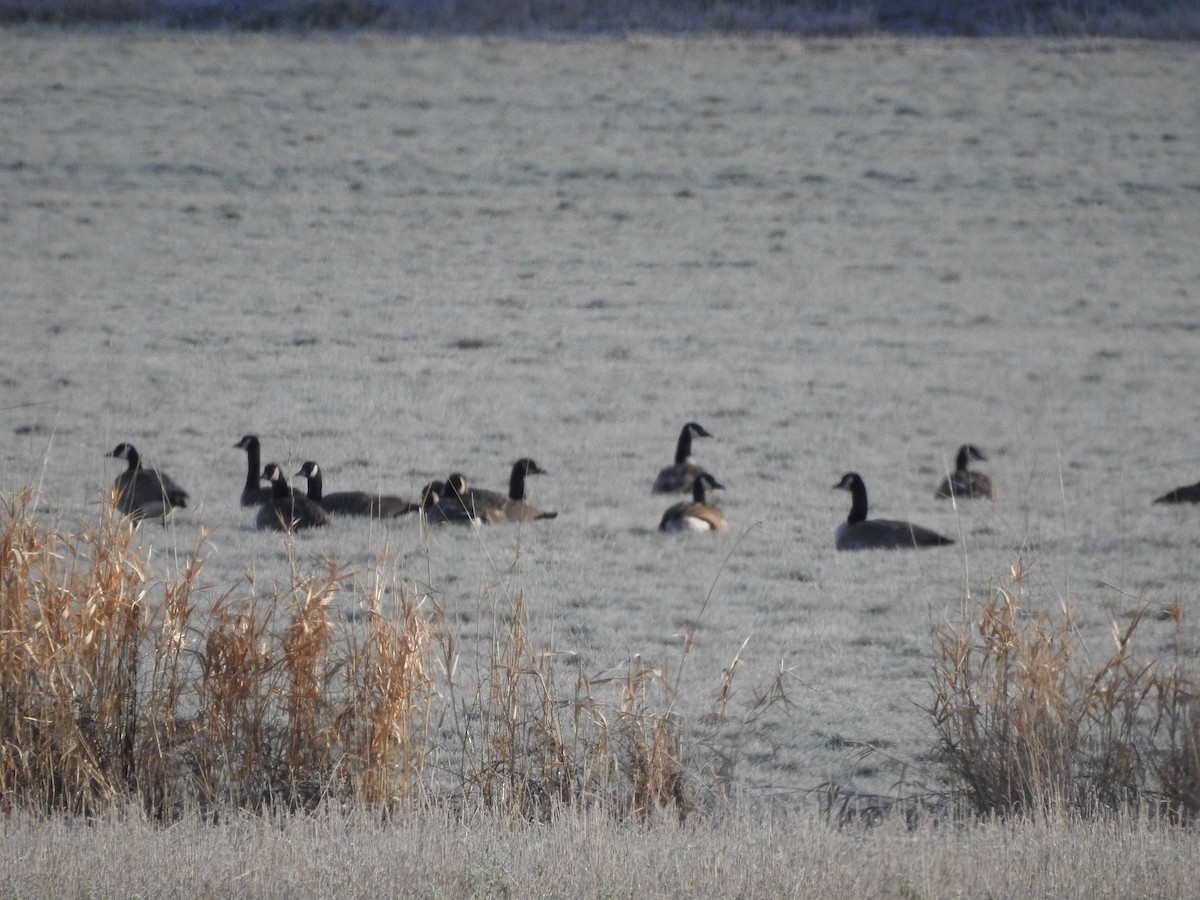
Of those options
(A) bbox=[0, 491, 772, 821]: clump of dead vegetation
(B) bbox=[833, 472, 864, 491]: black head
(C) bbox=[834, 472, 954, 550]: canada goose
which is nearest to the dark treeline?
(B) bbox=[833, 472, 864, 491]: black head

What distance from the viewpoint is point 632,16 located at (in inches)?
1331

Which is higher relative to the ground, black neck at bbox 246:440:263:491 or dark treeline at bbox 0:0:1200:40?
dark treeline at bbox 0:0:1200:40

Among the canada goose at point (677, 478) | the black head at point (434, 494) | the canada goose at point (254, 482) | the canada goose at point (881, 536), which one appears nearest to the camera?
the canada goose at point (881, 536)

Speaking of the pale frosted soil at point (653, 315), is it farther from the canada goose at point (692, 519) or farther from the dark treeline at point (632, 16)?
the dark treeline at point (632, 16)

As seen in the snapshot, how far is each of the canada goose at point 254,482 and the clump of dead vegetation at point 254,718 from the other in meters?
4.73

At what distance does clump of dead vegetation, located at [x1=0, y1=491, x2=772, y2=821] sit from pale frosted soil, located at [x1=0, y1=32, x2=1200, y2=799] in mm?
441

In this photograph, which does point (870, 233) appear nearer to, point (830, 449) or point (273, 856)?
point (830, 449)

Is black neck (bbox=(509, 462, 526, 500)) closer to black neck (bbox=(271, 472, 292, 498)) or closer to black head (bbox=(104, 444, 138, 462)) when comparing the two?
black neck (bbox=(271, 472, 292, 498))

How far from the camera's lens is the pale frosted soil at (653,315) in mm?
9047

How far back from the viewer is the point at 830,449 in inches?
543

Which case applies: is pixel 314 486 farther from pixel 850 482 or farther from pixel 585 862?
pixel 585 862

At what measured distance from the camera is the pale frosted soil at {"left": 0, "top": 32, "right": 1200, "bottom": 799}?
9.05 m

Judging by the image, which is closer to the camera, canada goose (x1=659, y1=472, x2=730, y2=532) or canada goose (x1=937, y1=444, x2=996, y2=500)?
canada goose (x1=659, y1=472, x2=730, y2=532)

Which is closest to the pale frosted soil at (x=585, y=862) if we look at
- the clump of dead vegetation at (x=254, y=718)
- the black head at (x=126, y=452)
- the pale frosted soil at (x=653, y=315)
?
the clump of dead vegetation at (x=254, y=718)
